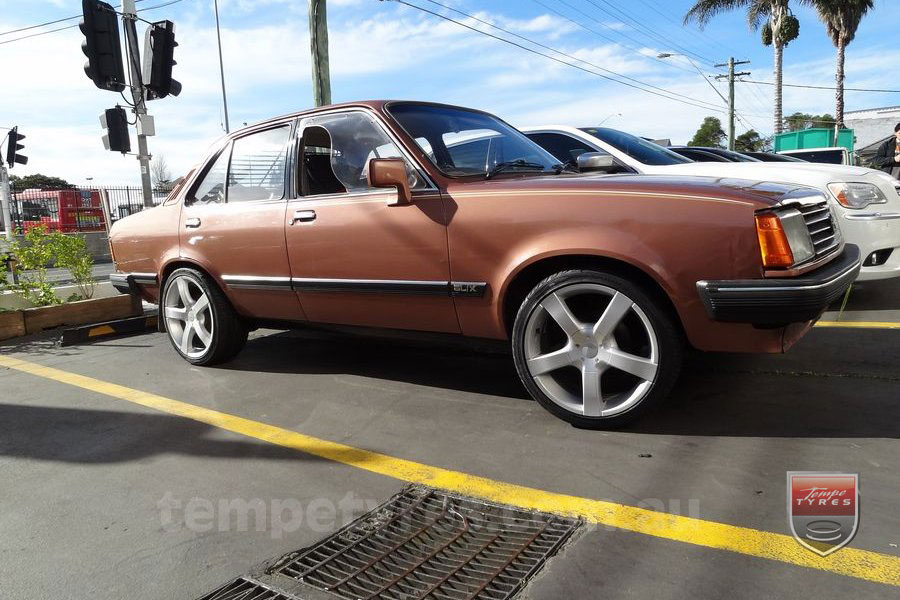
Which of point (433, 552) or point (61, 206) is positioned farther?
point (61, 206)

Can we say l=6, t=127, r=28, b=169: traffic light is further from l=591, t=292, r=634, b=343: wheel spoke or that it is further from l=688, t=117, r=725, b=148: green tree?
l=688, t=117, r=725, b=148: green tree

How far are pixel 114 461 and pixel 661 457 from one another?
2363 millimetres

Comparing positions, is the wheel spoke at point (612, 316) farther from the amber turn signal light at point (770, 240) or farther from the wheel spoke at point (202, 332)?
the wheel spoke at point (202, 332)

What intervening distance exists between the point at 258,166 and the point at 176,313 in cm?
124

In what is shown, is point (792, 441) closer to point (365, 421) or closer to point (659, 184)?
point (659, 184)

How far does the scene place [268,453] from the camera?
2.98 m

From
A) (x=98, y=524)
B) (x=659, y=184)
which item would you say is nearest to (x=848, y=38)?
(x=659, y=184)

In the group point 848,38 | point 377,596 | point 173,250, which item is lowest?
point 377,596

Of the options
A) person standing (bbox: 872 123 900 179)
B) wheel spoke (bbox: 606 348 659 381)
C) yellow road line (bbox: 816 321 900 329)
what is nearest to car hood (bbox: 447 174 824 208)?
wheel spoke (bbox: 606 348 659 381)

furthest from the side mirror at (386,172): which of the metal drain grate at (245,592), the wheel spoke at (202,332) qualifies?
the wheel spoke at (202,332)

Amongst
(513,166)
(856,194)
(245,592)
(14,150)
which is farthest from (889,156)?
(14,150)

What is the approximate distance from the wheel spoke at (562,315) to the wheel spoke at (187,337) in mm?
2716

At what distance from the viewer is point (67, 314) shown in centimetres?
633

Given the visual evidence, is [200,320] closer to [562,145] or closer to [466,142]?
[466,142]
